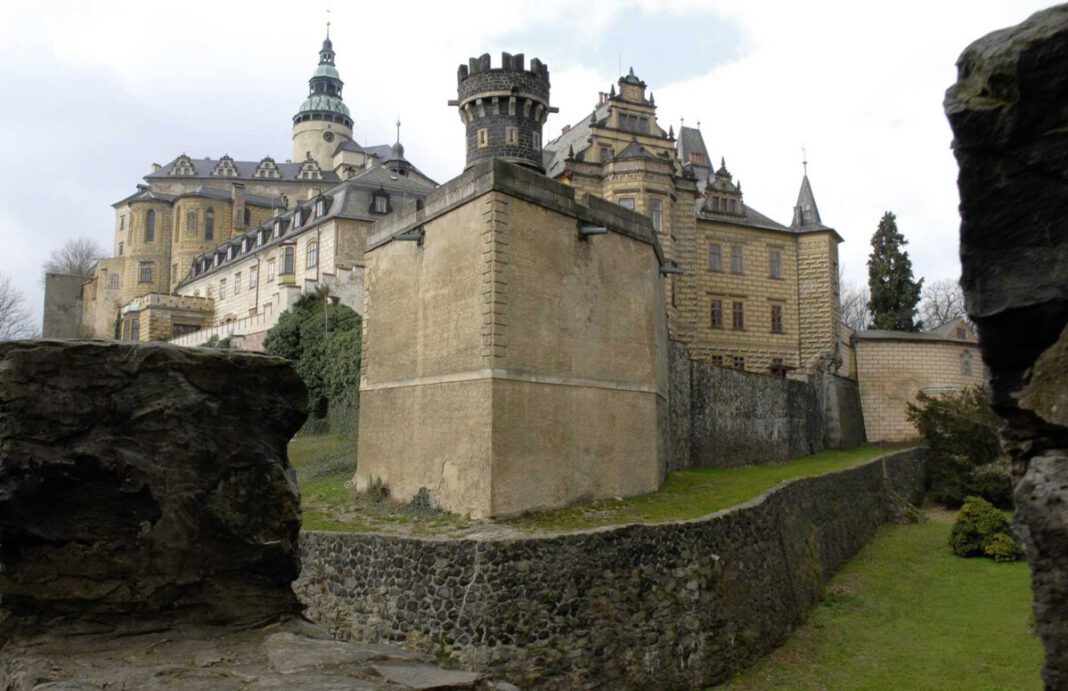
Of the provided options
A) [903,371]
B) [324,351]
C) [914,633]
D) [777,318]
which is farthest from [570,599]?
[903,371]

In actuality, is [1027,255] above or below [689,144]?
below

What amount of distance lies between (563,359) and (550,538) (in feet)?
17.5

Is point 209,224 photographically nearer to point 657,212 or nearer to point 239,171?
point 239,171

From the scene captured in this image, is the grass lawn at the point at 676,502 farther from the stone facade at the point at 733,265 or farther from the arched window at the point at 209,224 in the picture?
the arched window at the point at 209,224

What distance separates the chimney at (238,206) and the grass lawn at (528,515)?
1784 inches

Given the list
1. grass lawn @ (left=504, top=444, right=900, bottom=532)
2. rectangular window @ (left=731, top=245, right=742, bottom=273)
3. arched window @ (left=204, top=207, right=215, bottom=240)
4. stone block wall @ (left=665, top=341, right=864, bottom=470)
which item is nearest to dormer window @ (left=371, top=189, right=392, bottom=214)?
rectangular window @ (left=731, top=245, right=742, bottom=273)

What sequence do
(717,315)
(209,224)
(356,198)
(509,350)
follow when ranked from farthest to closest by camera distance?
(209,224) → (356,198) → (717,315) → (509,350)

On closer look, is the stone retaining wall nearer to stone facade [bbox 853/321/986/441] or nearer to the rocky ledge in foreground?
the rocky ledge in foreground

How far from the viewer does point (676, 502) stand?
18.1 meters

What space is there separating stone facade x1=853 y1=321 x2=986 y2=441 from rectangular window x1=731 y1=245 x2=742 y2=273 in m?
6.90

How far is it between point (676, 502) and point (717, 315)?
71.4 ft

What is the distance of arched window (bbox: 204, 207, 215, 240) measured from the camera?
66375mm

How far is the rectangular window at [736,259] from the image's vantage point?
39062 millimetres

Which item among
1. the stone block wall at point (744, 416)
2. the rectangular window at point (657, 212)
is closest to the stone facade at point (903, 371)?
the stone block wall at point (744, 416)
